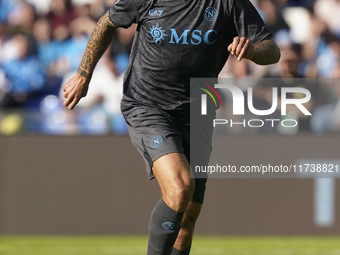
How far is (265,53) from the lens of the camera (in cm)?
441

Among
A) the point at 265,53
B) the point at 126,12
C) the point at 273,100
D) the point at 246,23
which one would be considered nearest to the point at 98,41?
the point at 126,12

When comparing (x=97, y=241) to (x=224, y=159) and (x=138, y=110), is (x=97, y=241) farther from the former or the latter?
(x=138, y=110)

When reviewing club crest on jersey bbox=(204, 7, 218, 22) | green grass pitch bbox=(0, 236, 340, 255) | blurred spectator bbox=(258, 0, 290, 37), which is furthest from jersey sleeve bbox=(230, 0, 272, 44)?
blurred spectator bbox=(258, 0, 290, 37)

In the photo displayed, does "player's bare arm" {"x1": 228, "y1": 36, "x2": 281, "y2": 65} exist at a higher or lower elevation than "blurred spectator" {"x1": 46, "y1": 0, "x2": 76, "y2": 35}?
higher

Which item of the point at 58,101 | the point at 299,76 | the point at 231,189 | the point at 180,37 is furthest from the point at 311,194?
the point at 180,37

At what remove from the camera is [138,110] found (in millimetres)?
4582

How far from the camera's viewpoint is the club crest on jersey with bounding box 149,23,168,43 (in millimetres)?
4434

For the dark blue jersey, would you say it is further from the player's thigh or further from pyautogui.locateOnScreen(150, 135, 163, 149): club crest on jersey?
the player's thigh

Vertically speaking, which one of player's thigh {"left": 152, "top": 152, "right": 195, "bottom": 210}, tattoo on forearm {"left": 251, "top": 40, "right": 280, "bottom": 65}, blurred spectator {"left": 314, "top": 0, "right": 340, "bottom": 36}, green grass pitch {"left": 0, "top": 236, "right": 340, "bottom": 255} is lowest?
green grass pitch {"left": 0, "top": 236, "right": 340, "bottom": 255}

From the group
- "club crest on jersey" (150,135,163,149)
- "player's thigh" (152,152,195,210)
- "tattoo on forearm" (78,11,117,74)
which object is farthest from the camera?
"tattoo on forearm" (78,11,117,74)

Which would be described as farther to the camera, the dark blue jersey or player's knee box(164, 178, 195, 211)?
the dark blue jersey

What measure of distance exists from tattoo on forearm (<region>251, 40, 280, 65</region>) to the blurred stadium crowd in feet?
10.3

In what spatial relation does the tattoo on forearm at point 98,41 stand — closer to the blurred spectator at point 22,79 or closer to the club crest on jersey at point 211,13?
the club crest on jersey at point 211,13

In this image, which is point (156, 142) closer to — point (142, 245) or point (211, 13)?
point (211, 13)
